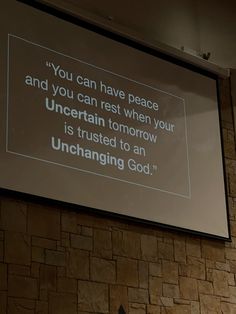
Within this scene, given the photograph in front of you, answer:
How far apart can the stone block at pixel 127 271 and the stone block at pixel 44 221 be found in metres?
0.45

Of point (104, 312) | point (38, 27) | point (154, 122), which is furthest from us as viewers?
point (154, 122)

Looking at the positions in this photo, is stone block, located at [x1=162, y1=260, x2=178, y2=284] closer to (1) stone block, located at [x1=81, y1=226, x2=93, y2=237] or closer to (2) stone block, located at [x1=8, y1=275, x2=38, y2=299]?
(1) stone block, located at [x1=81, y1=226, x2=93, y2=237]

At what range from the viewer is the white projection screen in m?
4.80

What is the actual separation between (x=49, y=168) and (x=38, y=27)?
907 millimetres

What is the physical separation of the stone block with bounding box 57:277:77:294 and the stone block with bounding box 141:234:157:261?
0.57 meters

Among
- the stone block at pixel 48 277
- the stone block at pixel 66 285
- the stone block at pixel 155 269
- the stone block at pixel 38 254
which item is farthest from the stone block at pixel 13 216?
the stone block at pixel 155 269

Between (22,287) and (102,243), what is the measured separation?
0.64 metres

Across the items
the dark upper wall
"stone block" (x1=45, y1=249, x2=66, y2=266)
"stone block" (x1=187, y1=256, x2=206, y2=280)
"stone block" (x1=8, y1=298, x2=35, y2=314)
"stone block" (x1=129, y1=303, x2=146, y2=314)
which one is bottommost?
"stone block" (x1=8, y1=298, x2=35, y2=314)

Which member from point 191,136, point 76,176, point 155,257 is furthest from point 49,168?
point 191,136

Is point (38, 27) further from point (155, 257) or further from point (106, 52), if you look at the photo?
point (155, 257)

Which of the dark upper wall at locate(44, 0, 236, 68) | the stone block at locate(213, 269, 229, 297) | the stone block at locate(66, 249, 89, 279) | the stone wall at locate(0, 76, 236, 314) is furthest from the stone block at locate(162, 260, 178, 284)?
the dark upper wall at locate(44, 0, 236, 68)

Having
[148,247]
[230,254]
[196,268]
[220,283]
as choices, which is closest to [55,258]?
[148,247]

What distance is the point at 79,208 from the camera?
4.85 m

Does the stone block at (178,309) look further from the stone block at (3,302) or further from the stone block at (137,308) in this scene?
the stone block at (3,302)
